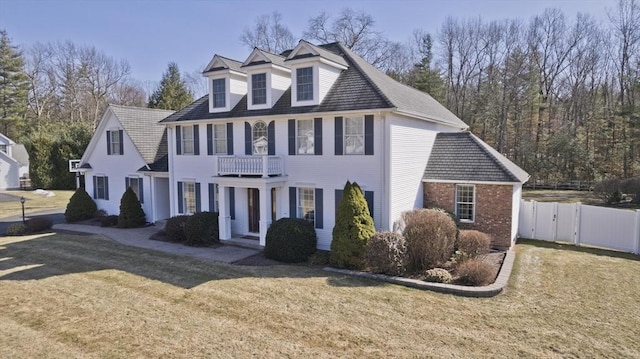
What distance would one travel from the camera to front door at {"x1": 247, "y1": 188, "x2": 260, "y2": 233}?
18422 mm

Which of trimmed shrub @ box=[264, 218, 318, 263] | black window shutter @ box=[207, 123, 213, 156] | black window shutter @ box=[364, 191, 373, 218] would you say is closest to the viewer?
trimmed shrub @ box=[264, 218, 318, 263]

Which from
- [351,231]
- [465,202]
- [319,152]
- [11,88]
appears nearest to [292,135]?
[319,152]

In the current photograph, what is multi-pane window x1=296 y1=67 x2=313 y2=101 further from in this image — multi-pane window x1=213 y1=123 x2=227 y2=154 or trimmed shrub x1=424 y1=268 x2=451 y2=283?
trimmed shrub x1=424 y1=268 x2=451 y2=283

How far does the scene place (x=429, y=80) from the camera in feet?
A: 145

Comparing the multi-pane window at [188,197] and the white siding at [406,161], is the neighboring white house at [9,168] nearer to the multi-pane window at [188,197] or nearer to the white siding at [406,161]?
the multi-pane window at [188,197]

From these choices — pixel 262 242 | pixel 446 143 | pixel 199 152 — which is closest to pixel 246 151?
pixel 199 152

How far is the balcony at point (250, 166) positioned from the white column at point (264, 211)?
0.66 meters

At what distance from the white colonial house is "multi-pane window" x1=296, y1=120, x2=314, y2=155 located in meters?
0.04

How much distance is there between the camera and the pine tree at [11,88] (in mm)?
51094

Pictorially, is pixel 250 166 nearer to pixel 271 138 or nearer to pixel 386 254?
pixel 271 138

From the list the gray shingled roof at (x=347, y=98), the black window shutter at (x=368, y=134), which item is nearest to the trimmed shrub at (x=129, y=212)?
the gray shingled roof at (x=347, y=98)

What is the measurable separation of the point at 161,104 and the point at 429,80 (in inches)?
1206

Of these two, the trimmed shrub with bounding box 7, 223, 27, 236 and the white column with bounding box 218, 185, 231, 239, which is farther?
the trimmed shrub with bounding box 7, 223, 27, 236

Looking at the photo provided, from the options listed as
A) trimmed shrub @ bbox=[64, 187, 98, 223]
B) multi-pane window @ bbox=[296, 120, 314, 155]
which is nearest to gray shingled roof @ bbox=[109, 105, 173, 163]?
trimmed shrub @ bbox=[64, 187, 98, 223]
